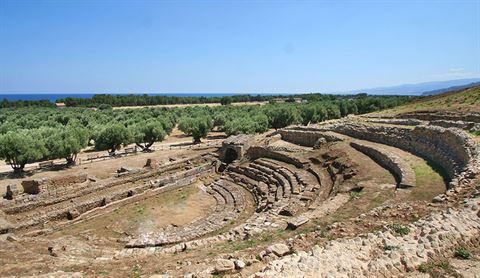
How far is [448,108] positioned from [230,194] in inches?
1066

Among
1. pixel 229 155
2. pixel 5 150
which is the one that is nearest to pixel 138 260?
pixel 229 155

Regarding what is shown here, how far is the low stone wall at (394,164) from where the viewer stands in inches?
707

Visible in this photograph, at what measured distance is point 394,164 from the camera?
21.5 metres

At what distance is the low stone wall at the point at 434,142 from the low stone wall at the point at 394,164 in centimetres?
204

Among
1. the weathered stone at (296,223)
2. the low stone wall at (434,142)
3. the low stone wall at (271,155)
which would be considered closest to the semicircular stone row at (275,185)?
the low stone wall at (271,155)

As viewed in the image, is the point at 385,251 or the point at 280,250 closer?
the point at 385,251

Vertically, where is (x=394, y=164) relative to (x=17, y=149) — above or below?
above

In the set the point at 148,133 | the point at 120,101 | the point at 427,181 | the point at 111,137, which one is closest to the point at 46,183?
the point at 111,137

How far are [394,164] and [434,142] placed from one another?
194 inches

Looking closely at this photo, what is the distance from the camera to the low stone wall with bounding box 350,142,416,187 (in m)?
18.0

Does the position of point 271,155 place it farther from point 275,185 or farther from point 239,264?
point 239,264

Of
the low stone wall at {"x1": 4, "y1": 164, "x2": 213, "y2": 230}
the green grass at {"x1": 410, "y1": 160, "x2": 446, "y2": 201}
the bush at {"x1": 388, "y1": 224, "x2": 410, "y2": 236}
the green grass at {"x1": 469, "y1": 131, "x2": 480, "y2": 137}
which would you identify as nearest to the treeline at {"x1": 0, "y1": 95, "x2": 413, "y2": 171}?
the low stone wall at {"x1": 4, "y1": 164, "x2": 213, "y2": 230}

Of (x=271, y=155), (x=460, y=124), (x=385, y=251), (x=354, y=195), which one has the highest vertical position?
(x=460, y=124)

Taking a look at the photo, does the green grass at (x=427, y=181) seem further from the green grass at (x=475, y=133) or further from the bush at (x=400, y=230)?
the bush at (x=400, y=230)
